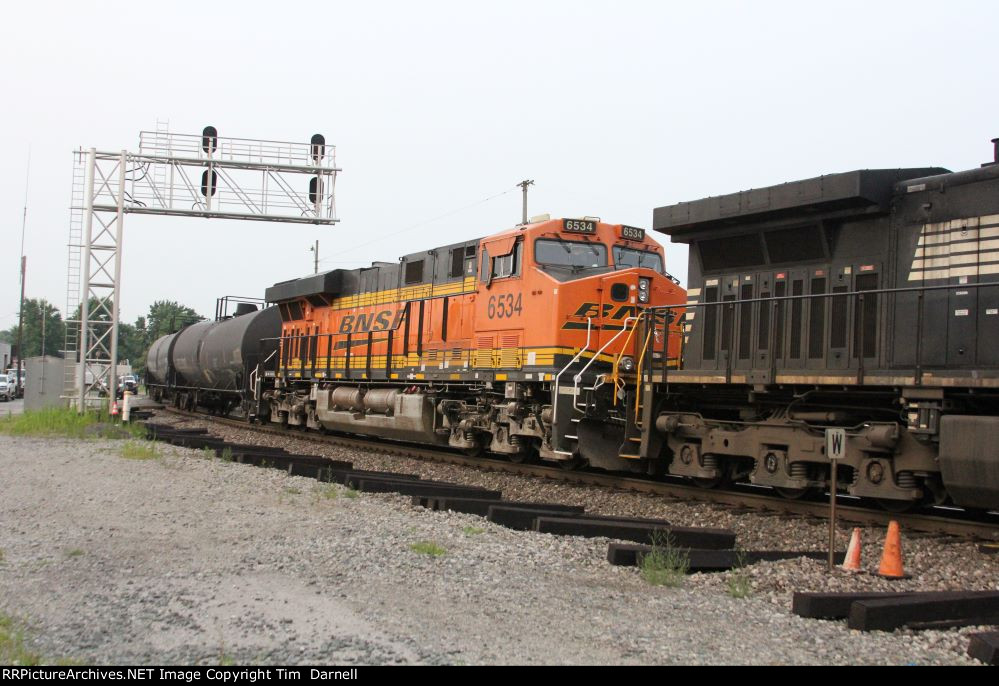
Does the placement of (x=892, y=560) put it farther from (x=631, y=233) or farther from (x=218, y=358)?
(x=218, y=358)

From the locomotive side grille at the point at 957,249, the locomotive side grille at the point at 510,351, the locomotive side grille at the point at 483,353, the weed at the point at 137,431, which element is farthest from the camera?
the weed at the point at 137,431

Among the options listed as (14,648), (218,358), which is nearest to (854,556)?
(14,648)

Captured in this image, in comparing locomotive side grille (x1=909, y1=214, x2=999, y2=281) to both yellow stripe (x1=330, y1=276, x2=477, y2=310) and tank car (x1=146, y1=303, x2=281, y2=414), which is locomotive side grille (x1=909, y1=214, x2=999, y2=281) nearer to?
yellow stripe (x1=330, y1=276, x2=477, y2=310)

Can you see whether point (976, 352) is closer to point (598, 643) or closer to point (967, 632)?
point (967, 632)

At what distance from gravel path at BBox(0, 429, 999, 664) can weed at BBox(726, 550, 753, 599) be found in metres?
0.08

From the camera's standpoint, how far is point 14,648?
13.8 feet

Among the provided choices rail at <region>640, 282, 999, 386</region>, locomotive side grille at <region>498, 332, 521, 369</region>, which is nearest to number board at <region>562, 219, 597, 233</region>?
locomotive side grille at <region>498, 332, 521, 369</region>

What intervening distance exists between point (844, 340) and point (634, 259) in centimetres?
500

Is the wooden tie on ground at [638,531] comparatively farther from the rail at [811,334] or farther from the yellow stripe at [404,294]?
the yellow stripe at [404,294]

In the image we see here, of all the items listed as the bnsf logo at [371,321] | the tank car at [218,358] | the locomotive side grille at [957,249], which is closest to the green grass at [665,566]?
the locomotive side grille at [957,249]

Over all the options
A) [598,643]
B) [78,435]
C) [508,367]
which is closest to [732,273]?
[508,367]

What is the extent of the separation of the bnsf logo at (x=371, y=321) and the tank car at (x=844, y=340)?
7.81 metres

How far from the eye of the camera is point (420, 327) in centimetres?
1691

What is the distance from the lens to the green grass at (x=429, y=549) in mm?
6699
